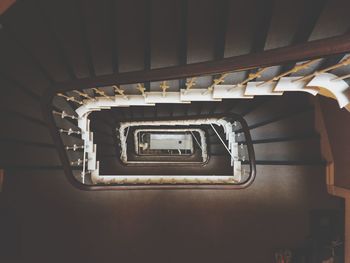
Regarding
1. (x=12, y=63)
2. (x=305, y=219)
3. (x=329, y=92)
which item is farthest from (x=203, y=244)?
(x=12, y=63)

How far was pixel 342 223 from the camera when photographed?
4.25 meters

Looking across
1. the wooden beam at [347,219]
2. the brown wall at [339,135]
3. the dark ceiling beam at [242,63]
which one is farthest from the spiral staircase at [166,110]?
the wooden beam at [347,219]

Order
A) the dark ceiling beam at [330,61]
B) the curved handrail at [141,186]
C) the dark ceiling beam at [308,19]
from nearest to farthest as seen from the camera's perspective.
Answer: the dark ceiling beam at [308,19]
the dark ceiling beam at [330,61]
the curved handrail at [141,186]

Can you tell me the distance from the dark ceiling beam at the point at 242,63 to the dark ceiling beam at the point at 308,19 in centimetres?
39

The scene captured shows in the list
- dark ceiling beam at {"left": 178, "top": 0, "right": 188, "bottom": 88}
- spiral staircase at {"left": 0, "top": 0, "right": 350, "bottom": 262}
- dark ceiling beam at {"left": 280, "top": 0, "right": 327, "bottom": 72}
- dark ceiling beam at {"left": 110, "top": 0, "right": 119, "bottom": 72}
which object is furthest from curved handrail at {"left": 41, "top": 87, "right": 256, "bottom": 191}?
dark ceiling beam at {"left": 280, "top": 0, "right": 327, "bottom": 72}

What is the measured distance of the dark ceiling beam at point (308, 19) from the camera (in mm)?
1985

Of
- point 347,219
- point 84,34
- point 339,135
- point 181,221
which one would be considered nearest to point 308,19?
point 84,34

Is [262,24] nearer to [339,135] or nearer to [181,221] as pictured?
[339,135]

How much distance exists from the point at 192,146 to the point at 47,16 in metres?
9.09

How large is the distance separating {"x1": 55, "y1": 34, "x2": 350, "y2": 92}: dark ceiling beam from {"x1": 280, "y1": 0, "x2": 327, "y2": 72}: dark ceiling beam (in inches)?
15.5

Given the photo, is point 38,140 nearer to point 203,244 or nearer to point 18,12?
point 18,12

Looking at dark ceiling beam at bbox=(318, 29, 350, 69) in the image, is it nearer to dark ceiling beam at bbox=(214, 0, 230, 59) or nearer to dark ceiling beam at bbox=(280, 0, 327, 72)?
dark ceiling beam at bbox=(280, 0, 327, 72)

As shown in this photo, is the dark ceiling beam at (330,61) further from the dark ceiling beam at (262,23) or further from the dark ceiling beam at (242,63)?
the dark ceiling beam at (242,63)

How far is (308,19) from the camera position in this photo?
7.03 feet
